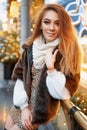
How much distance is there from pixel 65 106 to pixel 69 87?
0.59m

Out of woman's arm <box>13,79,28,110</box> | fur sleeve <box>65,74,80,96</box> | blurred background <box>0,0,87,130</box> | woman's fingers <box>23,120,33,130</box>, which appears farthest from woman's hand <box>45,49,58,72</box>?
blurred background <box>0,0,87,130</box>

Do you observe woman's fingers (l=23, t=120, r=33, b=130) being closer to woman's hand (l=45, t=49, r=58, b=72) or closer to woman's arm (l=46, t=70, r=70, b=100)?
woman's arm (l=46, t=70, r=70, b=100)

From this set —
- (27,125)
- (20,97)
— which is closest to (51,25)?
(20,97)

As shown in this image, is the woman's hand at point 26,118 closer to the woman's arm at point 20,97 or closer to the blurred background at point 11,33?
the woman's arm at point 20,97

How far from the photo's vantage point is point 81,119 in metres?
2.06

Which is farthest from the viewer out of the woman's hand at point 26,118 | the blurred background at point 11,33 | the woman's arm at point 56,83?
the blurred background at point 11,33

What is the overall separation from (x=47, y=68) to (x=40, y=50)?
0.14 meters

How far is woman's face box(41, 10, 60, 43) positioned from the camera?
6.08ft

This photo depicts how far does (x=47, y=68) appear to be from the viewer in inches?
72.6

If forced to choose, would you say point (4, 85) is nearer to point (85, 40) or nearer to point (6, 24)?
point (6, 24)

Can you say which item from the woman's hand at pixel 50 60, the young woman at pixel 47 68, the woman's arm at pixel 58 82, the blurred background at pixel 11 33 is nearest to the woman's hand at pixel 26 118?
the young woman at pixel 47 68

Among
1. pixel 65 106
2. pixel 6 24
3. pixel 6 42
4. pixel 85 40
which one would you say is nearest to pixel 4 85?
pixel 6 42

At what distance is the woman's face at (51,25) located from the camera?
185 centimetres

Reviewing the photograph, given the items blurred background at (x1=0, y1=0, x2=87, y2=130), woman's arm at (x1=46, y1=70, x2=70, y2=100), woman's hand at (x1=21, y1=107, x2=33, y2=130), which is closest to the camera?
woman's arm at (x1=46, y1=70, x2=70, y2=100)
